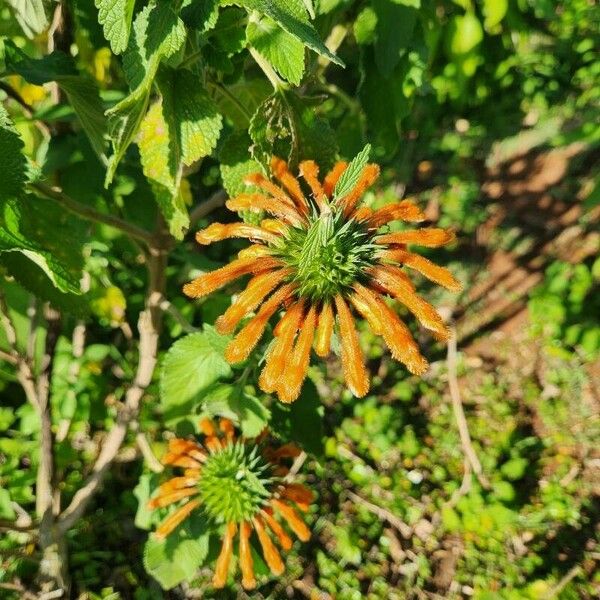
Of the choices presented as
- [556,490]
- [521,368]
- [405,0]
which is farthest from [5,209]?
[521,368]

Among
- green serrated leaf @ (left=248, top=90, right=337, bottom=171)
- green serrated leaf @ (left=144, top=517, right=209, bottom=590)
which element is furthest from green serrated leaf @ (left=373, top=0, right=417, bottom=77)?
green serrated leaf @ (left=144, top=517, right=209, bottom=590)

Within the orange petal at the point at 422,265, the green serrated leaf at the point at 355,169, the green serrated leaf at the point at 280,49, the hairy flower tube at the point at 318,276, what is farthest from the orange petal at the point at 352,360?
the green serrated leaf at the point at 280,49

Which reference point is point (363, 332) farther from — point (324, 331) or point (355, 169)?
point (355, 169)

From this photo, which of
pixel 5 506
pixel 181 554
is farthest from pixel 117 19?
pixel 5 506

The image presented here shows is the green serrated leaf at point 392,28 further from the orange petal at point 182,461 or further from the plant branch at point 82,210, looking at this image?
the orange petal at point 182,461

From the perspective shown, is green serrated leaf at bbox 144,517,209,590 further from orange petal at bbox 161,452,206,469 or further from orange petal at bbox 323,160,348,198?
orange petal at bbox 323,160,348,198

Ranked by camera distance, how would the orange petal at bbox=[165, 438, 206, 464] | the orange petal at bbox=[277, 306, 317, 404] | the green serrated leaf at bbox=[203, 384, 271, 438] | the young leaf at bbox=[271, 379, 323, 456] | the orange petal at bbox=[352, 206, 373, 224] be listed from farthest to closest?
the orange petal at bbox=[165, 438, 206, 464]
the young leaf at bbox=[271, 379, 323, 456]
the green serrated leaf at bbox=[203, 384, 271, 438]
the orange petal at bbox=[352, 206, 373, 224]
the orange petal at bbox=[277, 306, 317, 404]

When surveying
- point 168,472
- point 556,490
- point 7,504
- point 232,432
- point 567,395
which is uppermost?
point 567,395

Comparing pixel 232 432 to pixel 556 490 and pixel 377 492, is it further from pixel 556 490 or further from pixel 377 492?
pixel 556 490
